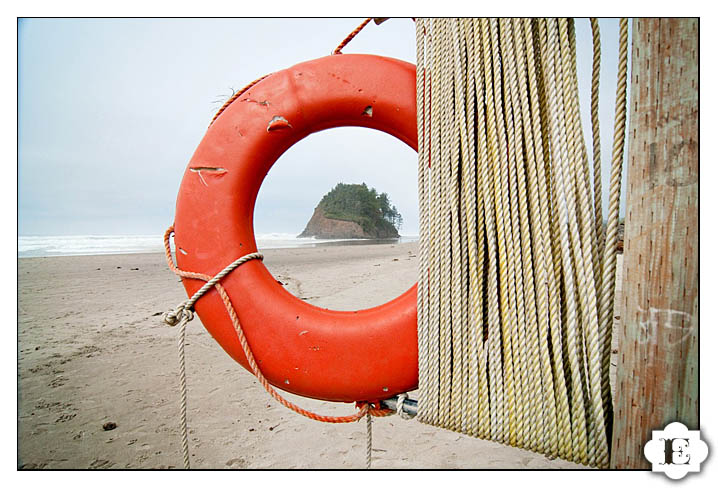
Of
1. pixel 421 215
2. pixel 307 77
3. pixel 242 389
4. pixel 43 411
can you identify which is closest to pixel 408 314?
pixel 421 215

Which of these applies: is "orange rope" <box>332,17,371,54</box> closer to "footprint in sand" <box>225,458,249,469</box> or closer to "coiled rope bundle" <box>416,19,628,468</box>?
"coiled rope bundle" <box>416,19,628,468</box>

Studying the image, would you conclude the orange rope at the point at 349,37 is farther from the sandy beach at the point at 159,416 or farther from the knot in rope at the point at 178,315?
the sandy beach at the point at 159,416

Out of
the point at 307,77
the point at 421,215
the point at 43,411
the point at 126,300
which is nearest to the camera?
the point at 421,215

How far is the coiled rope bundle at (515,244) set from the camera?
2.70 feet

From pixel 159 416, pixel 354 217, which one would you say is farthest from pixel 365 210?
pixel 159 416

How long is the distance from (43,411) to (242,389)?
2.91 feet

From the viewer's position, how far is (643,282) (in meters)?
0.77

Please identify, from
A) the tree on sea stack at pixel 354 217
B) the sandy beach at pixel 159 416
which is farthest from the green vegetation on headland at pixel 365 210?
the sandy beach at pixel 159 416

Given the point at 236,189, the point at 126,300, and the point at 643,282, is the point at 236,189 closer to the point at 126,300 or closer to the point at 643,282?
the point at 643,282

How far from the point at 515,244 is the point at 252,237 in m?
0.69

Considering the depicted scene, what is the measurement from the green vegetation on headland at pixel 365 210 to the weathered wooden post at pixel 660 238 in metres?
20.6

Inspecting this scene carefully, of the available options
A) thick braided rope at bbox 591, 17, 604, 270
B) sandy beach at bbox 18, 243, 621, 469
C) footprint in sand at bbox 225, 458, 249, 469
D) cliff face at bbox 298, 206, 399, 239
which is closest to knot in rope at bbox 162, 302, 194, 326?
sandy beach at bbox 18, 243, 621, 469

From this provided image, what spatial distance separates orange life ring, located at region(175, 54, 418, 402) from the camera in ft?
3.50

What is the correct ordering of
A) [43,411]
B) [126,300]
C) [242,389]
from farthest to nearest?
[126,300] → [242,389] → [43,411]
